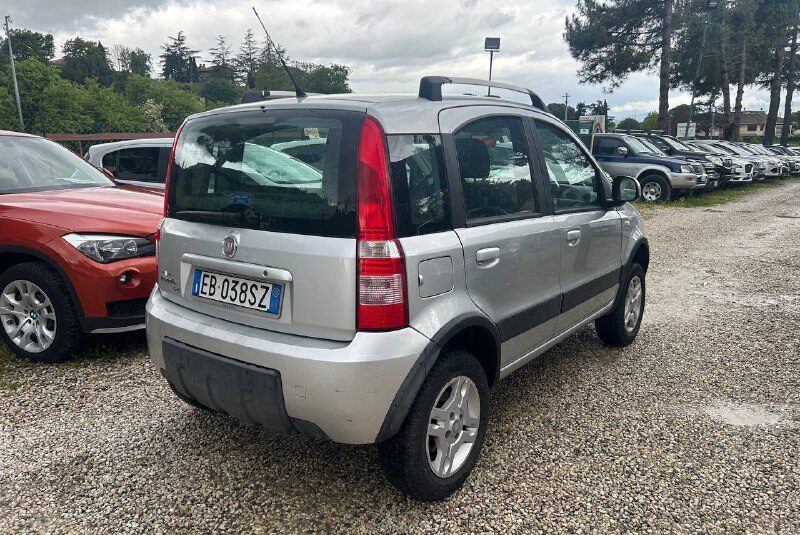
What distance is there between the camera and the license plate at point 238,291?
2.42 meters

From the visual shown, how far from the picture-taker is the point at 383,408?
2.30 meters

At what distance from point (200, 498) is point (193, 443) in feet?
1.74

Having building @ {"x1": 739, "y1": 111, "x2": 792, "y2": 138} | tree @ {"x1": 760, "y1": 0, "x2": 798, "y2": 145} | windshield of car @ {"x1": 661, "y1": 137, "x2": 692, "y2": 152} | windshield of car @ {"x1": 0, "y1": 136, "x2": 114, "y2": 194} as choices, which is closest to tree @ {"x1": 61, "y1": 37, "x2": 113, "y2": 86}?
tree @ {"x1": 760, "y1": 0, "x2": 798, "y2": 145}

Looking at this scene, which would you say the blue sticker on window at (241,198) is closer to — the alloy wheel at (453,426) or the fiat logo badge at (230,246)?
the fiat logo badge at (230,246)

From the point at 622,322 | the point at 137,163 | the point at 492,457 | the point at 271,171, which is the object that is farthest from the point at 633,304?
the point at 137,163

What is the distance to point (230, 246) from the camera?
2.54 meters

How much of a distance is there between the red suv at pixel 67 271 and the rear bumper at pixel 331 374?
6.17 ft

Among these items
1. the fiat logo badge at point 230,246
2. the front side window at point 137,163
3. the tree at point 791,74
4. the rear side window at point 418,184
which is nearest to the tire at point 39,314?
the fiat logo badge at point 230,246

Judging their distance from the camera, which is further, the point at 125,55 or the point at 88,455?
the point at 125,55

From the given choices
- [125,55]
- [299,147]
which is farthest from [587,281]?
[125,55]

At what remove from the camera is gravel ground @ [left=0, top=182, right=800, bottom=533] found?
8.44 feet

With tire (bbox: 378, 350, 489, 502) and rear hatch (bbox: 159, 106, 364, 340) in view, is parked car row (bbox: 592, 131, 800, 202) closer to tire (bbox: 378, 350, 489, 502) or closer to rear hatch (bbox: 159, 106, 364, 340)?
tire (bbox: 378, 350, 489, 502)

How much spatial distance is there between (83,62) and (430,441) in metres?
109

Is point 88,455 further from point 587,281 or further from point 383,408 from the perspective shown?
point 587,281
